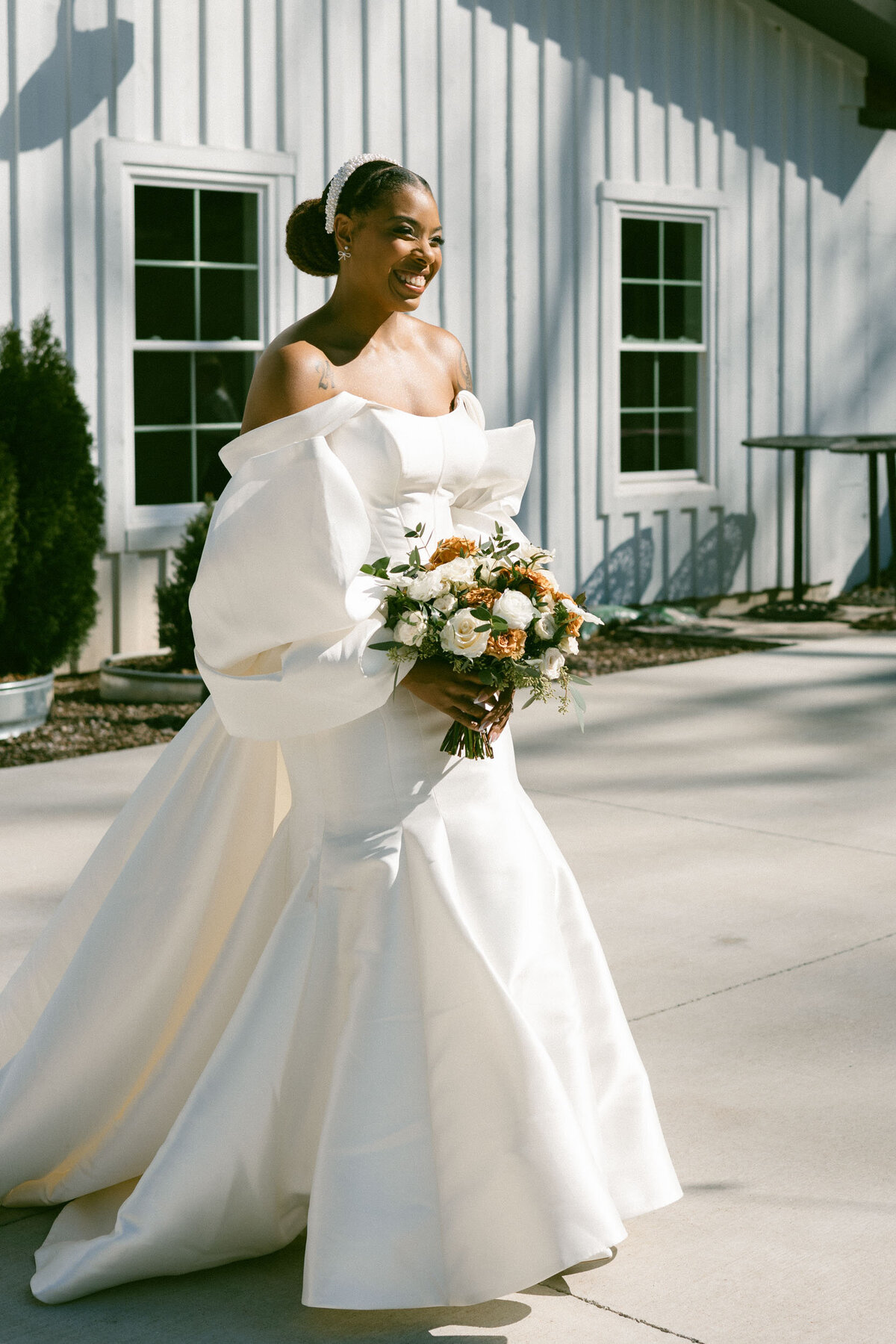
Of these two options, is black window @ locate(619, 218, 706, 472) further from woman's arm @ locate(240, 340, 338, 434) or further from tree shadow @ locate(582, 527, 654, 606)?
woman's arm @ locate(240, 340, 338, 434)

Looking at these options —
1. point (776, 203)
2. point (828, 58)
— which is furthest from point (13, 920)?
point (828, 58)

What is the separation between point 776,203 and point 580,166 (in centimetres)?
210

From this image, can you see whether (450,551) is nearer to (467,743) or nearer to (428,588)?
(428,588)

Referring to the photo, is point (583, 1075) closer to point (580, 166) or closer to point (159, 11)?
point (159, 11)

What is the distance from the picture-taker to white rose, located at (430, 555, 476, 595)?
2.91 m

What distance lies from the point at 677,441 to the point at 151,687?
5154 millimetres

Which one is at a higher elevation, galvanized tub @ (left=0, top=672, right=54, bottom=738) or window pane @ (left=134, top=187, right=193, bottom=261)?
window pane @ (left=134, top=187, right=193, bottom=261)

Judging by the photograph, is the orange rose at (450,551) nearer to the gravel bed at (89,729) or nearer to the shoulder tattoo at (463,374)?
the shoulder tattoo at (463,374)

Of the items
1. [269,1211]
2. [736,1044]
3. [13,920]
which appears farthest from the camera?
[13,920]

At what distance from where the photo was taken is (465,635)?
9.31ft

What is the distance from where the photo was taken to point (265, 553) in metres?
2.91

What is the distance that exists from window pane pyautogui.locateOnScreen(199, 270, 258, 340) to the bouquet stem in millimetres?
6858

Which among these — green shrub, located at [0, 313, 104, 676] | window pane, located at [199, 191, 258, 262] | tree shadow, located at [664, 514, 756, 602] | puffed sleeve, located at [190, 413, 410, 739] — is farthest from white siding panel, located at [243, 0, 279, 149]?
puffed sleeve, located at [190, 413, 410, 739]

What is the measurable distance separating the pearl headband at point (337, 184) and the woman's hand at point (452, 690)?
867 mm
